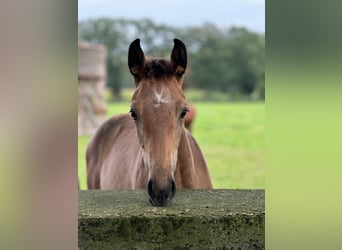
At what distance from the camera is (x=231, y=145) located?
38.8 feet

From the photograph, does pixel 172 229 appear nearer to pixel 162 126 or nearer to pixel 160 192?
pixel 160 192

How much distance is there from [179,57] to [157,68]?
119 millimetres

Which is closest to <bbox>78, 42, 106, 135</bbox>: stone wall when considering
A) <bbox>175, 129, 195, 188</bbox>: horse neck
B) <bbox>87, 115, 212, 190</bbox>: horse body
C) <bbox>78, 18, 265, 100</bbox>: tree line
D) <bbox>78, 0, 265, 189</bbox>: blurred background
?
<bbox>78, 0, 265, 189</bbox>: blurred background

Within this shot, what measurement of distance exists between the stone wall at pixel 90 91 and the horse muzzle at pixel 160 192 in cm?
1126

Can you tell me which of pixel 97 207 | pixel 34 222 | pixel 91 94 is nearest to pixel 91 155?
pixel 97 207

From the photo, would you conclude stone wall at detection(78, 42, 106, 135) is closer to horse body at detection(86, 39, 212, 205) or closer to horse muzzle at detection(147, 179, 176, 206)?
horse body at detection(86, 39, 212, 205)

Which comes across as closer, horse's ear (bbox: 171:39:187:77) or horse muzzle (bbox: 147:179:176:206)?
horse muzzle (bbox: 147:179:176:206)

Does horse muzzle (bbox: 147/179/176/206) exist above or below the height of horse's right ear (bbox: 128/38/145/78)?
below

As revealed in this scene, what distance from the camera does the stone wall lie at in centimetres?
1322

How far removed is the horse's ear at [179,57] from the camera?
236 centimetres

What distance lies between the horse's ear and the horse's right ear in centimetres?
15

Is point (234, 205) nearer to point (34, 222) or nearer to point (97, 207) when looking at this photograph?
point (97, 207)

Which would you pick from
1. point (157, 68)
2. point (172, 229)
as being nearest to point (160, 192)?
point (172, 229)

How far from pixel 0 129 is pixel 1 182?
0.10 metres
